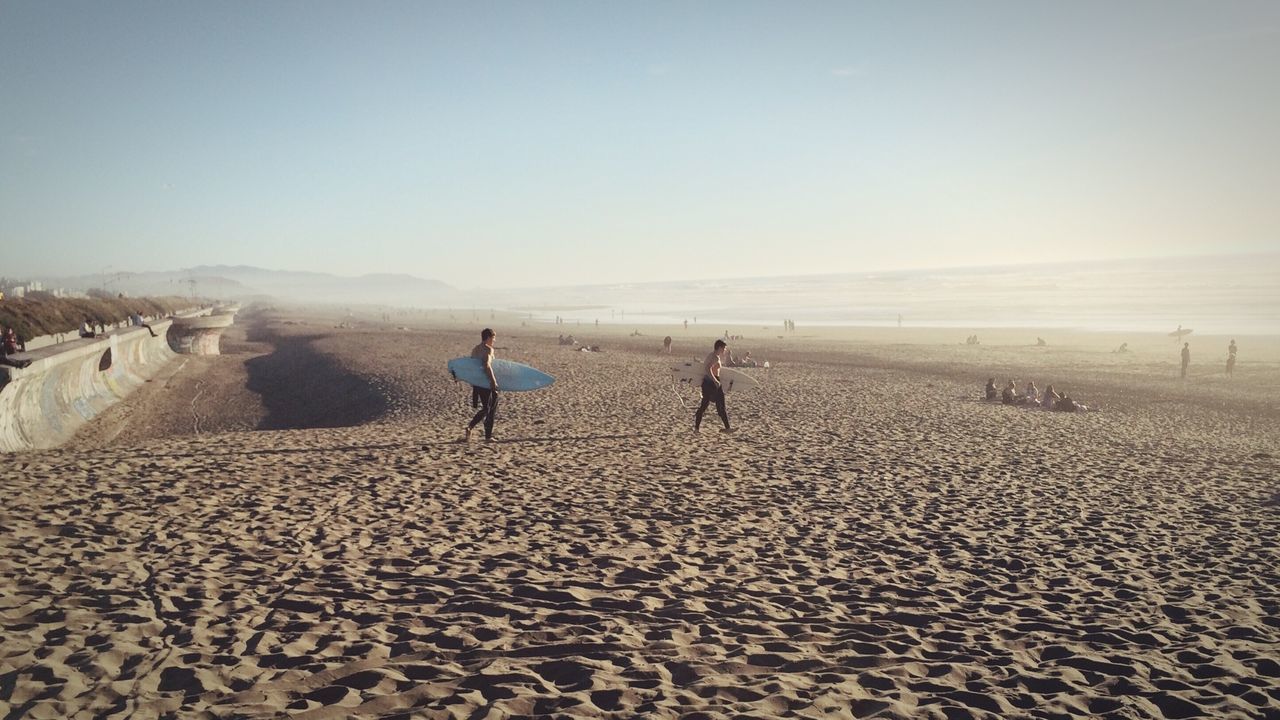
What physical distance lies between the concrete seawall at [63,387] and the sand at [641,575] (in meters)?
1.27

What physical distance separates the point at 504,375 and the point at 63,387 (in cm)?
1115

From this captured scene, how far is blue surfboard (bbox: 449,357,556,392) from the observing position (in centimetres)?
1231

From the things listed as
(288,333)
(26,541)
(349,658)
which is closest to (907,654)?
(349,658)

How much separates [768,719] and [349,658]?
2668 millimetres

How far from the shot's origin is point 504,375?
14.0m

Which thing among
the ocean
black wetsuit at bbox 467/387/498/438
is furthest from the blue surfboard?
the ocean

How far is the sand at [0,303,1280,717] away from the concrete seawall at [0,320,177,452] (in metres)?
1.27

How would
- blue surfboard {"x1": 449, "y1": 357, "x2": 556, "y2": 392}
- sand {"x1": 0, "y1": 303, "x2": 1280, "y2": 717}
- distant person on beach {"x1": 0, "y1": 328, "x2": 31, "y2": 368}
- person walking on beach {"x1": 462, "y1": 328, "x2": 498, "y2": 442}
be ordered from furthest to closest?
distant person on beach {"x1": 0, "y1": 328, "x2": 31, "y2": 368} → blue surfboard {"x1": 449, "y1": 357, "x2": 556, "y2": 392} → person walking on beach {"x1": 462, "y1": 328, "x2": 498, "y2": 442} → sand {"x1": 0, "y1": 303, "x2": 1280, "y2": 717}

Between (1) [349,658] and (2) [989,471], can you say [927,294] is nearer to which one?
(2) [989,471]

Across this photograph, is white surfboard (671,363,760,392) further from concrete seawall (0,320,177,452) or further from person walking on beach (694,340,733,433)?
concrete seawall (0,320,177,452)

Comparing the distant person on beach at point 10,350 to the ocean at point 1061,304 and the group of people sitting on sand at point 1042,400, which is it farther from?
the ocean at point 1061,304

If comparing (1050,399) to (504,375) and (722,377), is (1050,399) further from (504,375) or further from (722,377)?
(504,375)

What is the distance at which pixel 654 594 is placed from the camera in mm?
5777

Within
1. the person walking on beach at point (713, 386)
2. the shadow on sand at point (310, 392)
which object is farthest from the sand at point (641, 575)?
the shadow on sand at point (310, 392)
